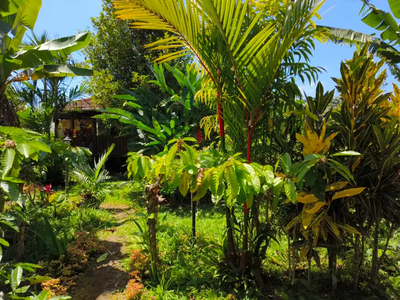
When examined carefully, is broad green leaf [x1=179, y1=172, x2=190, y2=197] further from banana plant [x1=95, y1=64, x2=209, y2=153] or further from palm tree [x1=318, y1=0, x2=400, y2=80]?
banana plant [x1=95, y1=64, x2=209, y2=153]

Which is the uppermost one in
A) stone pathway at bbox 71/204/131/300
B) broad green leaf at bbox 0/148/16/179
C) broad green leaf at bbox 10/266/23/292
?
broad green leaf at bbox 0/148/16/179

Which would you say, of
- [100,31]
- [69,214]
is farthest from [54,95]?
[69,214]

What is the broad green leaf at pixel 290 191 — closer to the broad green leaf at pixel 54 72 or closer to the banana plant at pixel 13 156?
the banana plant at pixel 13 156

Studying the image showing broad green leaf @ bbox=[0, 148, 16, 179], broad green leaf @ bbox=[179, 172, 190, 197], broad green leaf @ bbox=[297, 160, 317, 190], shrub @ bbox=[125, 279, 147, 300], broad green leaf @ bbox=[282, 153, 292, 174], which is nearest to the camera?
broad green leaf @ bbox=[0, 148, 16, 179]

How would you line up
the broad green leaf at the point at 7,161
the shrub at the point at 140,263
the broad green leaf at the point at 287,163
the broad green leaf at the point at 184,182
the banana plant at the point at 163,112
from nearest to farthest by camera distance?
the broad green leaf at the point at 7,161, the broad green leaf at the point at 287,163, the broad green leaf at the point at 184,182, the shrub at the point at 140,263, the banana plant at the point at 163,112

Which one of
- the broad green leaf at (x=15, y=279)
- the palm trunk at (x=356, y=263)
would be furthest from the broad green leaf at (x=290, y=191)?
the broad green leaf at (x=15, y=279)

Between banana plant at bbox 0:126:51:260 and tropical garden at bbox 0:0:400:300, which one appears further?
tropical garden at bbox 0:0:400:300

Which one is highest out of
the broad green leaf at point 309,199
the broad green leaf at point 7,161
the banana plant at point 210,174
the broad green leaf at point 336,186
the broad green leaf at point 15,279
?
the broad green leaf at point 7,161

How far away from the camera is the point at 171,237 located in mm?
3473

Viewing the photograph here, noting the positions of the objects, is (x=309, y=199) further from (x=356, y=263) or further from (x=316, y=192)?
(x=356, y=263)

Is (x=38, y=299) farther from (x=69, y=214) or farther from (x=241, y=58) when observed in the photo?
(x=69, y=214)

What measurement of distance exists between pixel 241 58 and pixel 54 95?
743 centimetres

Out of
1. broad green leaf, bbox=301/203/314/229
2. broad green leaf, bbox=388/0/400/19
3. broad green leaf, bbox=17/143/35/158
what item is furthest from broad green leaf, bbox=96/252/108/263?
broad green leaf, bbox=388/0/400/19

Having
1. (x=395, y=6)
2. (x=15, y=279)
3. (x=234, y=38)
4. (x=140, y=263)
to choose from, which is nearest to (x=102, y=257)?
(x=140, y=263)
